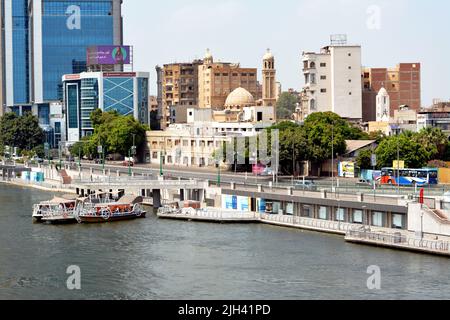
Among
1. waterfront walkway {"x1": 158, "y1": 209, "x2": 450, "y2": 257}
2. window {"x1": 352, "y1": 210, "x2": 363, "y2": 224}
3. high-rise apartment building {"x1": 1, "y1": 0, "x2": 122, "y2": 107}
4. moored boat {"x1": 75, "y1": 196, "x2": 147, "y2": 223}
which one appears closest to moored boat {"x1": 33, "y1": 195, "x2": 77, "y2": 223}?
moored boat {"x1": 75, "y1": 196, "x2": 147, "y2": 223}

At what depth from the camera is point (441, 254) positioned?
52438 millimetres

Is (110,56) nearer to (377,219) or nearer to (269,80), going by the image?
(269,80)

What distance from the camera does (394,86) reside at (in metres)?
133

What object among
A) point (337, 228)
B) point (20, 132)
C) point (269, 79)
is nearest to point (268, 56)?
point (269, 79)

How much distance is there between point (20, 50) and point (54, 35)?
499 inches

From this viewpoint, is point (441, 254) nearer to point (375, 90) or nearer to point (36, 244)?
point (36, 244)

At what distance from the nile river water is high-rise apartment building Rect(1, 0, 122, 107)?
119574 millimetres

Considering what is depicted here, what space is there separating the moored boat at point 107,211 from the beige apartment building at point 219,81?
80284mm

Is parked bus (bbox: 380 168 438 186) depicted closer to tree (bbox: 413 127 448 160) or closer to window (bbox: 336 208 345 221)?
tree (bbox: 413 127 448 160)

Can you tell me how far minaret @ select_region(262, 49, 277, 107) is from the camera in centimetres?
14100

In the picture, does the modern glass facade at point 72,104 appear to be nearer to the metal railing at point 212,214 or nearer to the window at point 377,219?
the metal railing at point 212,214

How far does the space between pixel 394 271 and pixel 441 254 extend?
4.65 metres

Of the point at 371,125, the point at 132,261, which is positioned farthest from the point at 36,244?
the point at 371,125

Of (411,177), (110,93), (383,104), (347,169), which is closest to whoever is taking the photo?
(411,177)
